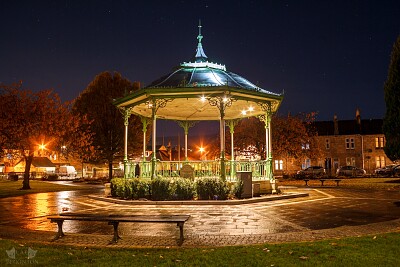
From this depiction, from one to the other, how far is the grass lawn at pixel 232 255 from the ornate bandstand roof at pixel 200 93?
36.7ft

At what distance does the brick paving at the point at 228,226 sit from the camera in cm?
841

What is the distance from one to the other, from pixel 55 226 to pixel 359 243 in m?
8.11

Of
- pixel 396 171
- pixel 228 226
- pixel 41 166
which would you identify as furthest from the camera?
pixel 41 166

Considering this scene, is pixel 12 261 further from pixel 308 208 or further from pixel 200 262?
pixel 308 208

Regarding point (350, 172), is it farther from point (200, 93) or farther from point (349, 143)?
point (200, 93)

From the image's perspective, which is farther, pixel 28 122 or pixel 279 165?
pixel 279 165

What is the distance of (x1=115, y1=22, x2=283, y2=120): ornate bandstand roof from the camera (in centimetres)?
1802

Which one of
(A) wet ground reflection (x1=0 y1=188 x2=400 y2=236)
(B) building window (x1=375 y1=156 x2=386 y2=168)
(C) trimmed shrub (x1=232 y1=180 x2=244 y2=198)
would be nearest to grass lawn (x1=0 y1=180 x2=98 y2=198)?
(A) wet ground reflection (x1=0 y1=188 x2=400 y2=236)

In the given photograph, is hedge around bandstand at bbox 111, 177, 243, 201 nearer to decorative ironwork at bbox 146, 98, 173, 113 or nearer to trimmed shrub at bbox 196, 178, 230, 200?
trimmed shrub at bbox 196, 178, 230, 200

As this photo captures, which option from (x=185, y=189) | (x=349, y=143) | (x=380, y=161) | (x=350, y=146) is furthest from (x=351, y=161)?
(x=185, y=189)

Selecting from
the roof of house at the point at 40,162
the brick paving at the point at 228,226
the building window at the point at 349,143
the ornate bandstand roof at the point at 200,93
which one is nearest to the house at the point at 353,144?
the building window at the point at 349,143

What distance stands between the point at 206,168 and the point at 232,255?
12.5 meters

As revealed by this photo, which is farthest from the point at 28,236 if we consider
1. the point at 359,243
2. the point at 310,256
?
the point at 359,243

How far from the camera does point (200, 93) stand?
1806 cm
